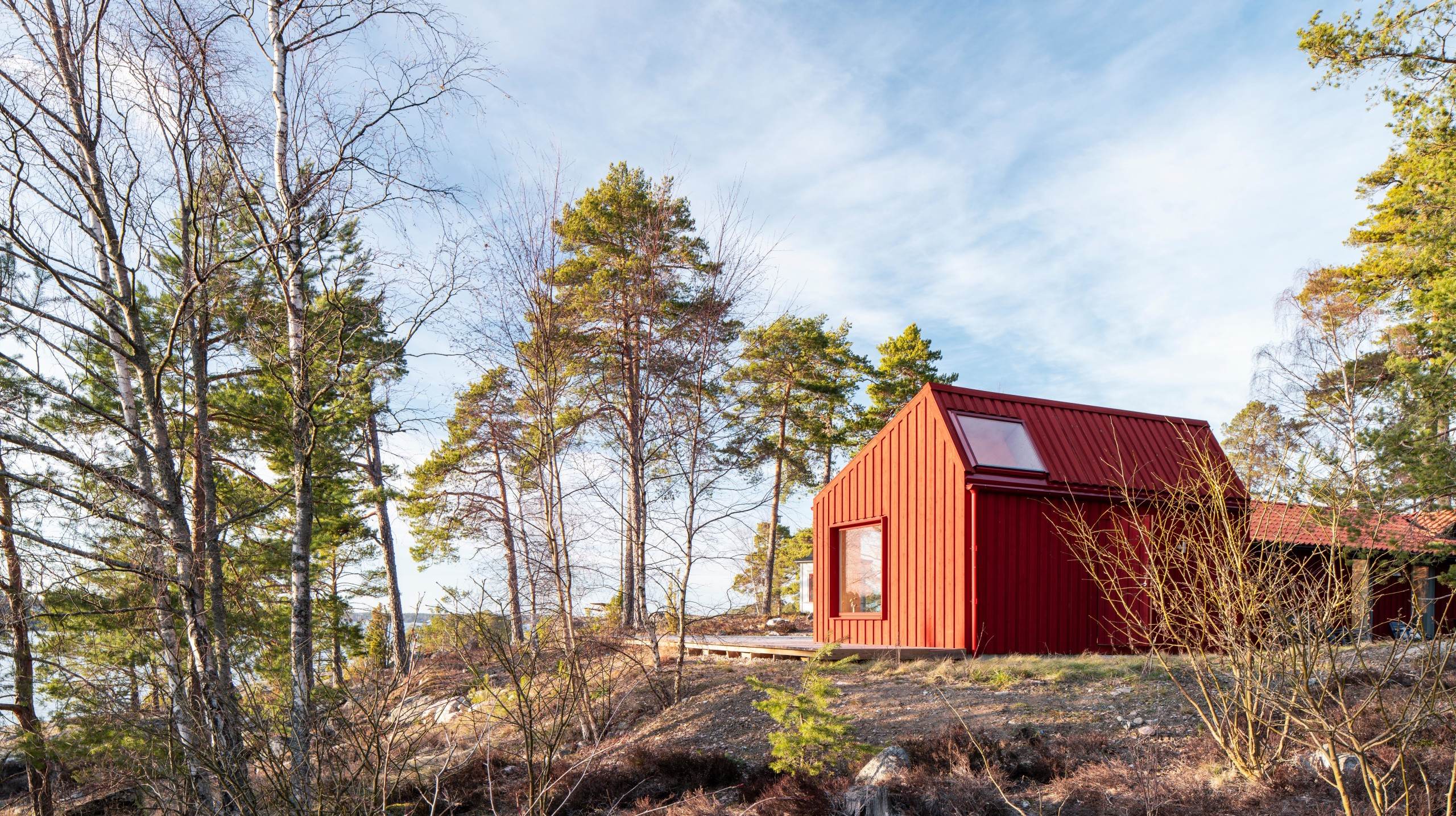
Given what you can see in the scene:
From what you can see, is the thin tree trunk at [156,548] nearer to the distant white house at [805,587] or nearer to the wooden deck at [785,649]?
the wooden deck at [785,649]

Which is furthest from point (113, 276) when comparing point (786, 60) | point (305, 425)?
point (786, 60)

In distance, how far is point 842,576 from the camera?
13.1 m

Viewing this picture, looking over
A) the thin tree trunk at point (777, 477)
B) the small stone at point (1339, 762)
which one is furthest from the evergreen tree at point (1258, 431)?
the thin tree trunk at point (777, 477)

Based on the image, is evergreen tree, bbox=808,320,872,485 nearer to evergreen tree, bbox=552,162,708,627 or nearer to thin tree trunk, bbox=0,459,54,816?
evergreen tree, bbox=552,162,708,627

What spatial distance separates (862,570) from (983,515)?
2744 mm

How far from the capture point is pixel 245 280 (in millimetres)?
12648

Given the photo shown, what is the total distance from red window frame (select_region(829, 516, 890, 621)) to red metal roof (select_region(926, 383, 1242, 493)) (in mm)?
2145

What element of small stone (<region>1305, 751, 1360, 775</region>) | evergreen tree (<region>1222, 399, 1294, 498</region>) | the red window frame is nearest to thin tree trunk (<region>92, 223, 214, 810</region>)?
small stone (<region>1305, 751, 1360, 775</region>)

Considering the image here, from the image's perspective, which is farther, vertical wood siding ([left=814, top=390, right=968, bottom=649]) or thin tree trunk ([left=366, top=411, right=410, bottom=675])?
thin tree trunk ([left=366, top=411, right=410, bottom=675])

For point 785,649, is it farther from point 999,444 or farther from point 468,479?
point 468,479

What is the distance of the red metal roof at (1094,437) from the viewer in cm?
1145

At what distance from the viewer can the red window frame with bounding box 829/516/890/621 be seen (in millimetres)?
12094

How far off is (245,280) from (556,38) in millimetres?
6486

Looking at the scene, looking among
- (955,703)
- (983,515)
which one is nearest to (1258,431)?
(983,515)
